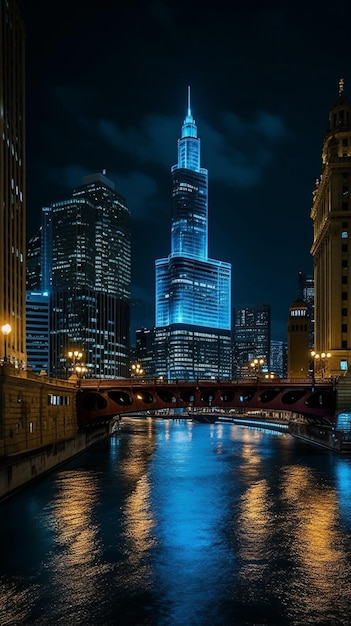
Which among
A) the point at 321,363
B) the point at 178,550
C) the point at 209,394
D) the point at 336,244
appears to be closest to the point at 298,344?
the point at 321,363

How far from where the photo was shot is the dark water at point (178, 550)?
25.3 meters

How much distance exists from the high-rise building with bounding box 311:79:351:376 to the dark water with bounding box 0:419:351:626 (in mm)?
61407

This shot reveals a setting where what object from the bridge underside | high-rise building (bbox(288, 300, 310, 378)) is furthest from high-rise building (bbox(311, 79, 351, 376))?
high-rise building (bbox(288, 300, 310, 378))

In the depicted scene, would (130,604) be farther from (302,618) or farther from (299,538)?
(299,538)

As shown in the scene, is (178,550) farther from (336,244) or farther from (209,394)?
(336,244)

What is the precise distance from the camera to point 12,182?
10319cm

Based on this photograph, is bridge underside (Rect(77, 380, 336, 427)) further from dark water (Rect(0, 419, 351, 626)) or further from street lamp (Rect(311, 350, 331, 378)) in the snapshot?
street lamp (Rect(311, 350, 331, 378))

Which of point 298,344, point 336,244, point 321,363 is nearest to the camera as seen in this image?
point 336,244

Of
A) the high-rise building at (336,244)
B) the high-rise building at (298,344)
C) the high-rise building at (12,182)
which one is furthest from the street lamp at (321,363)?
the high-rise building at (12,182)

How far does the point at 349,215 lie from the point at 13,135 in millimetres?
65719

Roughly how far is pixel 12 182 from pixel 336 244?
206 feet

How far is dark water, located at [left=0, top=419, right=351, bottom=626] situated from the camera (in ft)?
83.0

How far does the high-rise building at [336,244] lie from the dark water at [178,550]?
201 feet

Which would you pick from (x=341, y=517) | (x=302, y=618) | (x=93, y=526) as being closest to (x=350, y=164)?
(x=341, y=517)
